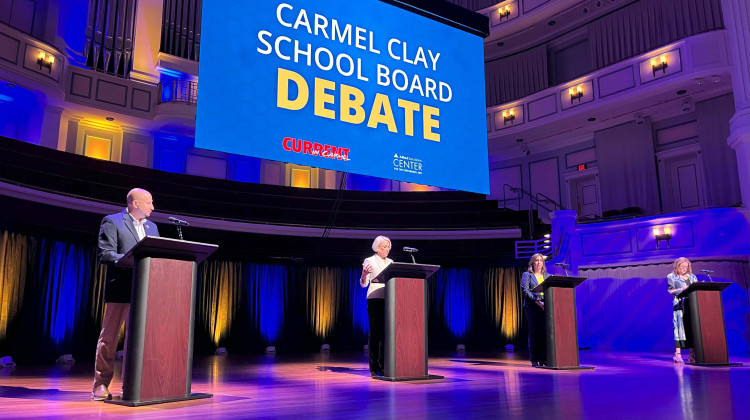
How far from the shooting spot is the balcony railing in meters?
12.1

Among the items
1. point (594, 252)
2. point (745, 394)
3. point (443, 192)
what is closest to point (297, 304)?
point (443, 192)

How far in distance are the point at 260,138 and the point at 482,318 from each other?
26.1 feet

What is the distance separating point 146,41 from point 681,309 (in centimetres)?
1114

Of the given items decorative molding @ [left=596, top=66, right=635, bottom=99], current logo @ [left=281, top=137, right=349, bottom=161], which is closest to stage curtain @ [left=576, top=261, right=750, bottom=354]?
decorative molding @ [left=596, top=66, right=635, bottom=99]

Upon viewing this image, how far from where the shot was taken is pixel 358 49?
16.7ft

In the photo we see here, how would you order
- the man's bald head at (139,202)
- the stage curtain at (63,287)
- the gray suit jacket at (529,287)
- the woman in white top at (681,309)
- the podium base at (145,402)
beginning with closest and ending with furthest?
the podium base at (145,402) → the man's bald head at (139,202) → the gray suit jacket at (529,287) → the woman in white top at (681,309) → the stage curtain at (63,287)

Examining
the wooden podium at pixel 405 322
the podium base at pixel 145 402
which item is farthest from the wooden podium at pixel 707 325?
the podium base at pixel 145 402

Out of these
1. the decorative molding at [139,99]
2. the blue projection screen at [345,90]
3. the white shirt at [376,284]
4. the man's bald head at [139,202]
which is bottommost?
the white shirt at [376,284]

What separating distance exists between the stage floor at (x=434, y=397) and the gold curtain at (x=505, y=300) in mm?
6501

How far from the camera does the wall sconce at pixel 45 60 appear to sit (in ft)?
32.9

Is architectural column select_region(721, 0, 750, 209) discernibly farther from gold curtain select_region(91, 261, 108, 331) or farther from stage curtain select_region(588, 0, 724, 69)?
gold curtain select_region(91, 261, 108, 331)

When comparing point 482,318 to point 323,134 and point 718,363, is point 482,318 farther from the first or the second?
point 323,134

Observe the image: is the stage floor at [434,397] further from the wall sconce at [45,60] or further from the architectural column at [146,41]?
the architectural column at [146,41]

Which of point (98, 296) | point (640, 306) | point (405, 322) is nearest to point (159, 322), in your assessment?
point (405, 322)
